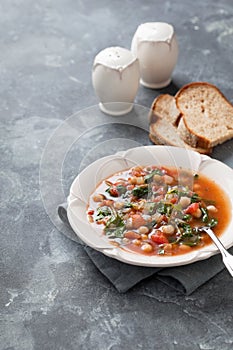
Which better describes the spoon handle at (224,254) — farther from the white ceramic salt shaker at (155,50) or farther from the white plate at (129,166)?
the white ceramic salt shaker at (155,50)

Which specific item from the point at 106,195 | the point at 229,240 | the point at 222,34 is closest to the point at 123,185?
the point at 106,195

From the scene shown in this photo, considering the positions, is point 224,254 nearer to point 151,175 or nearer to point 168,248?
point 168,248

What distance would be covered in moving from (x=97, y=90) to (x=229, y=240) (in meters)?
1.41

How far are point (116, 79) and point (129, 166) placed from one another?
69cm

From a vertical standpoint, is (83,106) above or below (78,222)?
below

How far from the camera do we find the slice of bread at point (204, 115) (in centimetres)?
340

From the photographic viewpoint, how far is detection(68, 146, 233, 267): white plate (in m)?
2.55

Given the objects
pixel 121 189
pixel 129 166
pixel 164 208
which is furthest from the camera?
pixel 129 166

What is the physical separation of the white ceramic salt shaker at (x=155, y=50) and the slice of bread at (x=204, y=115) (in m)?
0.23

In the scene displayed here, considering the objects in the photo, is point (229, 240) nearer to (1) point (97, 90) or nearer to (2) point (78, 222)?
(2) point (78, 222)

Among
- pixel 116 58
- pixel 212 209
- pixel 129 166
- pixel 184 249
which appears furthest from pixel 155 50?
pixel 184 249

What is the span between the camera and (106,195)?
114 inches

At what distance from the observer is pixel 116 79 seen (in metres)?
3.55

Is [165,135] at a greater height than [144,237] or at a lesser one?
lesser
